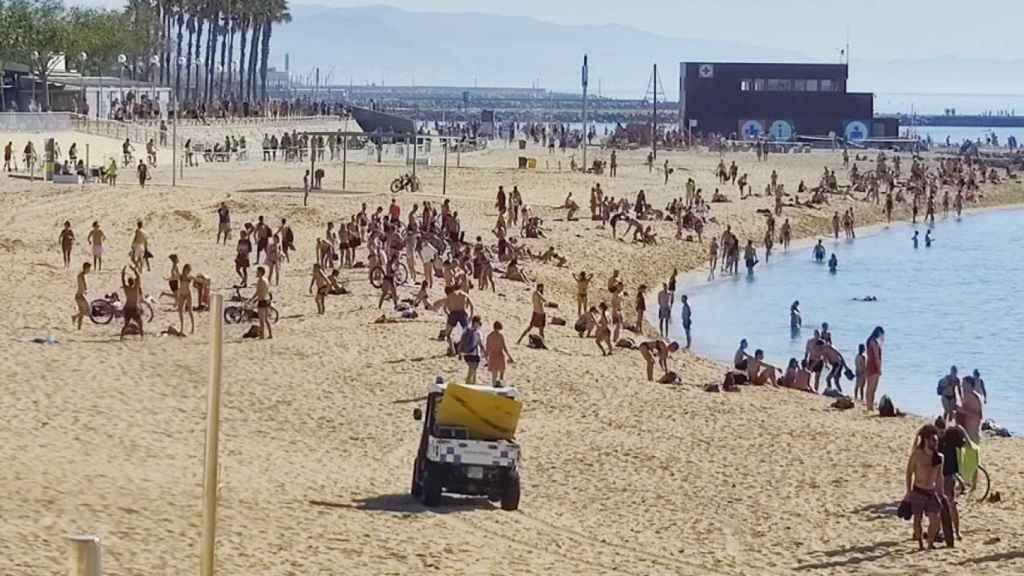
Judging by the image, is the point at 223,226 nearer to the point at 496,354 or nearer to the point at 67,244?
the point at 67,244

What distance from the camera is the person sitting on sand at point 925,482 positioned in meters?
14.8

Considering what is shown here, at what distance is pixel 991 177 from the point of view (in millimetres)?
88500

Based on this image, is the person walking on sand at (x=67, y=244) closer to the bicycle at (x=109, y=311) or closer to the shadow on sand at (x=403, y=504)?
the bicycle at (x=109, y=311)

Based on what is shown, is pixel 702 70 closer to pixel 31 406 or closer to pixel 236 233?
pixel 236 233

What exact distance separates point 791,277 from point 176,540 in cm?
3736

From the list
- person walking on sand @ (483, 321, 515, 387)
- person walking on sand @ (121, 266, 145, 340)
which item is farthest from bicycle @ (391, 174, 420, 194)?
person walking on sand @ (483, 321, 515, 387)

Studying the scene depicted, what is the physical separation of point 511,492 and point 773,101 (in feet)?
276

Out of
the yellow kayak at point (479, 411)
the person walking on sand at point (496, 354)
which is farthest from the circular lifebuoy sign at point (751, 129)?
the yellow kayak at point (479, 411)

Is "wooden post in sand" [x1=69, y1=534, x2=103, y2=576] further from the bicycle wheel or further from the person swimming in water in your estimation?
the person swimming in water

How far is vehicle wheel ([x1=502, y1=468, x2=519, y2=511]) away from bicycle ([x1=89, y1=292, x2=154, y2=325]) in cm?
1061

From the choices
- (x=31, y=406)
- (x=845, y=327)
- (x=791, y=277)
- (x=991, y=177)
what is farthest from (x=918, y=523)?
(x=991, y=177)

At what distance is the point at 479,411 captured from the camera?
620 inches

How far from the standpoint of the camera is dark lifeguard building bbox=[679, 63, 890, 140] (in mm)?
97312

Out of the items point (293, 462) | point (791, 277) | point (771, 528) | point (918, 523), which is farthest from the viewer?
point (791, 277)
